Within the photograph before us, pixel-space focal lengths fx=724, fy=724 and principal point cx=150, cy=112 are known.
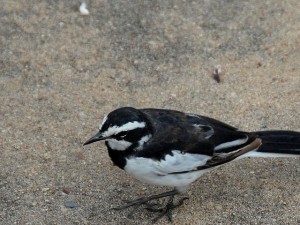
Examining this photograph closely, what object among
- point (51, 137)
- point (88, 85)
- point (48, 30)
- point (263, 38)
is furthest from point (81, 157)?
point (263, 38)

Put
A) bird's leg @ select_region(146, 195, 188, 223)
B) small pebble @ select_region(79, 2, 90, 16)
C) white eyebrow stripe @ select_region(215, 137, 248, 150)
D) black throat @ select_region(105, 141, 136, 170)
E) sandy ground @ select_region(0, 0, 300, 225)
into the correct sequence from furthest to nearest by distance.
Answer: small pebble @ select_region(79, 2, 90, 16), sandy ground @ select_region(0, 0, 300, 225), bird's leg @ select_region(146, 195, 188, 223), white eyebrow stripe @ select_region(215, 137, 248, 150), black throat @ select_region(105, 141, 136, 170)

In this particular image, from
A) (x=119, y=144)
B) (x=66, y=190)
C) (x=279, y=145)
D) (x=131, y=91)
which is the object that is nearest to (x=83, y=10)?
(x=131, y=91)

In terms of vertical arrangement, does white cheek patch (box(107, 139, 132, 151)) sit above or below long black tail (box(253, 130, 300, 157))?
below

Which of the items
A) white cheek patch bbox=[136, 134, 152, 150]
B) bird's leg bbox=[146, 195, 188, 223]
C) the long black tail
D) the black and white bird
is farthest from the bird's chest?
the long black tail

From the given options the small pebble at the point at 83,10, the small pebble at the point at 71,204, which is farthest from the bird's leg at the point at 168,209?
the small pebble at the point at 83,10

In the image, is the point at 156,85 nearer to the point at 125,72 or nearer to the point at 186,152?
the point at 125,72

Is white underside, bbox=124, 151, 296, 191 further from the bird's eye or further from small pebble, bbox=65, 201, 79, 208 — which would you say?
small pebble, bbox=65, 201, 79, 208

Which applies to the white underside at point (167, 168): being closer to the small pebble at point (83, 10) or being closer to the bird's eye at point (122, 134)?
the bird's eye at point (122, 134)
